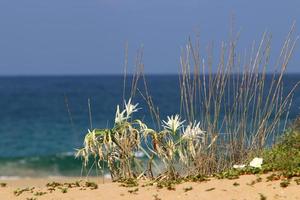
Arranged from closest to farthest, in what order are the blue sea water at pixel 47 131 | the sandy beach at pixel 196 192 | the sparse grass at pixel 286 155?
the sandy beach at pixel 196 192
the sparse grass at pixel 286 155
the blue sea water at pixel 47 131

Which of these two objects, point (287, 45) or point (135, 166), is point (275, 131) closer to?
point (287, 45)

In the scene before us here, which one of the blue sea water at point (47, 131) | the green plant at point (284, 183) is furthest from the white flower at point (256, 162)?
the blue sea water at point (47, 131)

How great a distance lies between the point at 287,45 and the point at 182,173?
72.2 inches

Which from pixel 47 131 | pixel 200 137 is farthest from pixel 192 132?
pixel 47 131

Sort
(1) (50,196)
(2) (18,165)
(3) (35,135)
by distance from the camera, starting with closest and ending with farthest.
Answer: (1) (50,196), (2) (18,165), (3) (35,135)

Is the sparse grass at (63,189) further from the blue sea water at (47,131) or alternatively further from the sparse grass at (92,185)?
the blue sea water at (47,131)

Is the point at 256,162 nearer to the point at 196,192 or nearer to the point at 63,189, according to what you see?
the point at 196,192

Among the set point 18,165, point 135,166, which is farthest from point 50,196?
point 18,165

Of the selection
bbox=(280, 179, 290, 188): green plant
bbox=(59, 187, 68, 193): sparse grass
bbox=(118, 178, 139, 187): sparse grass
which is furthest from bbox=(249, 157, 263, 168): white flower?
bbox=(59, 187, 68, 193): sparse grass

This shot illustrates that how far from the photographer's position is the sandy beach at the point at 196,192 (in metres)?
6.74

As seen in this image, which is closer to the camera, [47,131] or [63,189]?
[63,189]

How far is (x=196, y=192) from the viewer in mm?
6988

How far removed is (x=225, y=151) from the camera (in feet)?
Result: 27.4

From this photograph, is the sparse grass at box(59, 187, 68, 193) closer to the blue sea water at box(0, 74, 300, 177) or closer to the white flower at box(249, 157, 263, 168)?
the blue sea water at box(0, 74, 300, 177)
